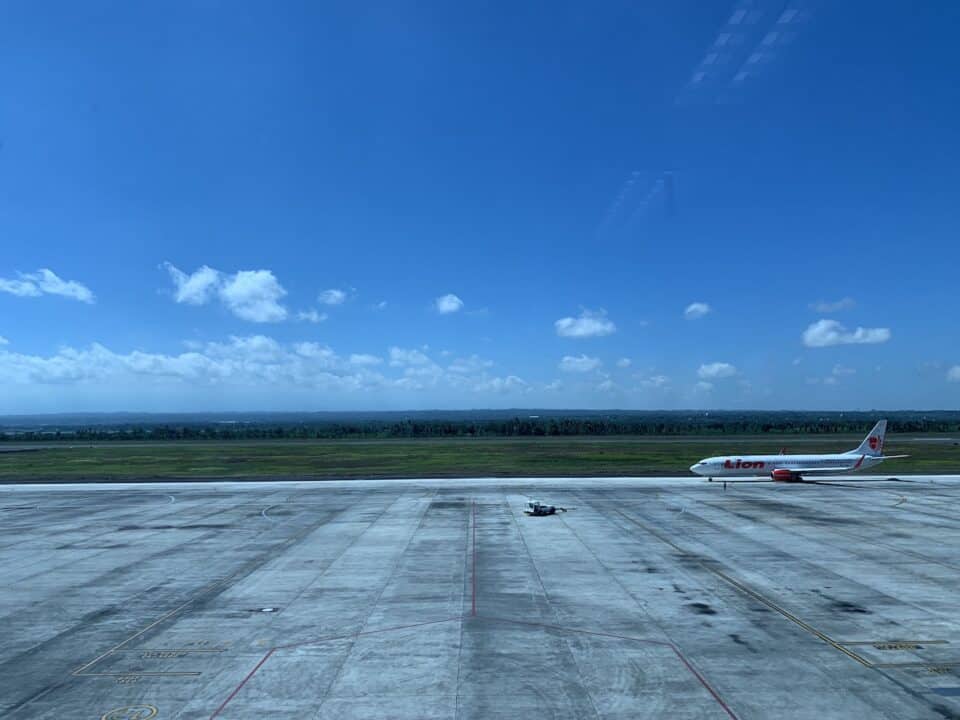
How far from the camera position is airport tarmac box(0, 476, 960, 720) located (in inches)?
810

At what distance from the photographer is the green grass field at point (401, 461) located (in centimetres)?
9469

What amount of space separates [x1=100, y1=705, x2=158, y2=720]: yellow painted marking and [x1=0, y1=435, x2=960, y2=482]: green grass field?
70.7m

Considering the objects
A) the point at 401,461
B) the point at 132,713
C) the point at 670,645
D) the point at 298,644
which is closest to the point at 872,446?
the point at 670,645

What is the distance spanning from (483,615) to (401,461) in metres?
87.5

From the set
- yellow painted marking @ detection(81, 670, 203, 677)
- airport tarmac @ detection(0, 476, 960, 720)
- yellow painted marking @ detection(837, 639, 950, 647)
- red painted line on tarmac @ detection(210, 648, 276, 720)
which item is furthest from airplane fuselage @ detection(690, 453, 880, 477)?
yellow painted marking @ detection(81, 670, 203, 677)

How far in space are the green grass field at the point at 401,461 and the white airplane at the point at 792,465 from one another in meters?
10.8

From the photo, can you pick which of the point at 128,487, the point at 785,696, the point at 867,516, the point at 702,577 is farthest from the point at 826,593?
the point at 128,487

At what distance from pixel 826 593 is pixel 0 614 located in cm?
3993

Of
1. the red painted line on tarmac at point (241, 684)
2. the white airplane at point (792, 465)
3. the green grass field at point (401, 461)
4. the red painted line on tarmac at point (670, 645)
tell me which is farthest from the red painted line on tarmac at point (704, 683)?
the green grass field at point (401, 461)

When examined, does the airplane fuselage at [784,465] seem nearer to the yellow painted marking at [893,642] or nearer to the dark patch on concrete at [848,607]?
the dark patch on concrete at [848,607]

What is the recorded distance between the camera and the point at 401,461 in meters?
115

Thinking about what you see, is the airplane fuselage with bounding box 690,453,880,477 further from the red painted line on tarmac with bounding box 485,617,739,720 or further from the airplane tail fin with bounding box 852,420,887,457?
the red painted line on tarmac with bounding box 485,617,739,720

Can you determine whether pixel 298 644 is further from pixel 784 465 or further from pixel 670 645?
→ pixel 784 465

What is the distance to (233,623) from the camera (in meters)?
28.1
